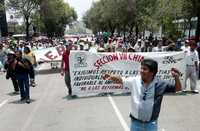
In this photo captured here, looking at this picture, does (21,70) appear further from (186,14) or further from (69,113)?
(186,14)

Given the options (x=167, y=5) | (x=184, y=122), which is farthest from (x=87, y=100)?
(x=167, y=5)

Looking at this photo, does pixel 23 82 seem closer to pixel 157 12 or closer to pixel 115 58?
pixel 115 58

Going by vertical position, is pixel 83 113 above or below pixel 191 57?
below

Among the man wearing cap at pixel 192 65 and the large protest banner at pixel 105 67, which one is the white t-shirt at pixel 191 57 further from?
the large protest banner at pixel 105 67

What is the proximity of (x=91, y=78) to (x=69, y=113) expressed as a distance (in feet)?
9.71

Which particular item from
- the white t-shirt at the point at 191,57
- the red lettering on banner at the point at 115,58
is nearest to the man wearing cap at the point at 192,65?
the white t-shirt at the point at 191,57

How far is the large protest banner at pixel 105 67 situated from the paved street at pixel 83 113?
486mm

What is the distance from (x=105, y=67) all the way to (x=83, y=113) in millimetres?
3270

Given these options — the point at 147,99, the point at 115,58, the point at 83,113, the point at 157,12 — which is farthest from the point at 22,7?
the point at 147,99

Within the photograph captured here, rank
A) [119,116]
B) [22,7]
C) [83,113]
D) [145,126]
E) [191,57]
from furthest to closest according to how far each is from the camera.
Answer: [22,7], [191,57], [83,113], [119,116], [145,126]

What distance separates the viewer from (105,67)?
1488 centimetres

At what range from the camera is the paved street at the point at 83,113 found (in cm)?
1021

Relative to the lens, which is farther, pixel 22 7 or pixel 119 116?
pixel 22 7

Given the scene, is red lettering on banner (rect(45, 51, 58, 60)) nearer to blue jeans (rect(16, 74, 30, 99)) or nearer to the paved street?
the paved street
